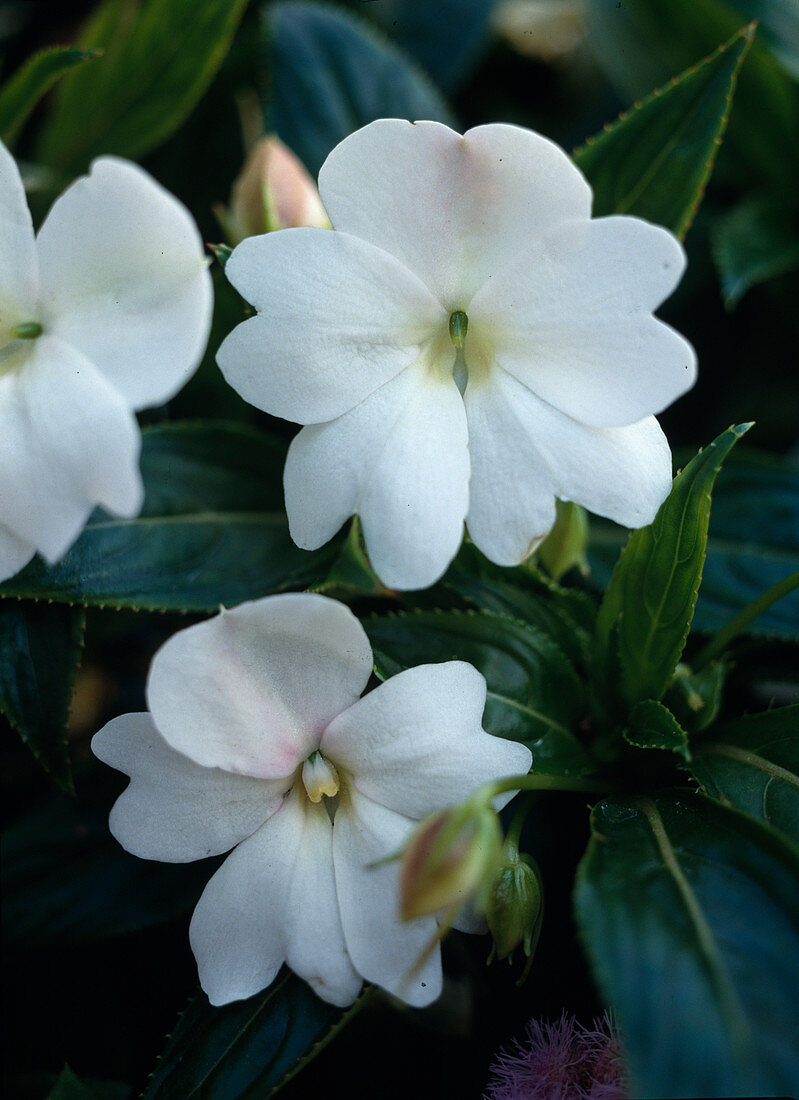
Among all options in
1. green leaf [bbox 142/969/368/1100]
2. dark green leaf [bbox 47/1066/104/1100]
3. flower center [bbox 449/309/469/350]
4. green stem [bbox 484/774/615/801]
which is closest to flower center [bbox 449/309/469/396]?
flower center [bbox 449/309/469/350]

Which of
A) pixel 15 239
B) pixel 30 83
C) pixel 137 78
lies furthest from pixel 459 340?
pixel 137 78

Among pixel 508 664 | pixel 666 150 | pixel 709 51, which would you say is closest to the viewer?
pixel 508 664

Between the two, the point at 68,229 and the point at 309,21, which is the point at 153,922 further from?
the point at 309,21

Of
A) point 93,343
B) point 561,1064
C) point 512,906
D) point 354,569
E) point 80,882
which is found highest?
point 93,343

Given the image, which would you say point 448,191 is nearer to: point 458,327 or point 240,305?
point 458,327

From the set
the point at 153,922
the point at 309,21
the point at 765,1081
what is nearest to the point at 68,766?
the point at 153,922
